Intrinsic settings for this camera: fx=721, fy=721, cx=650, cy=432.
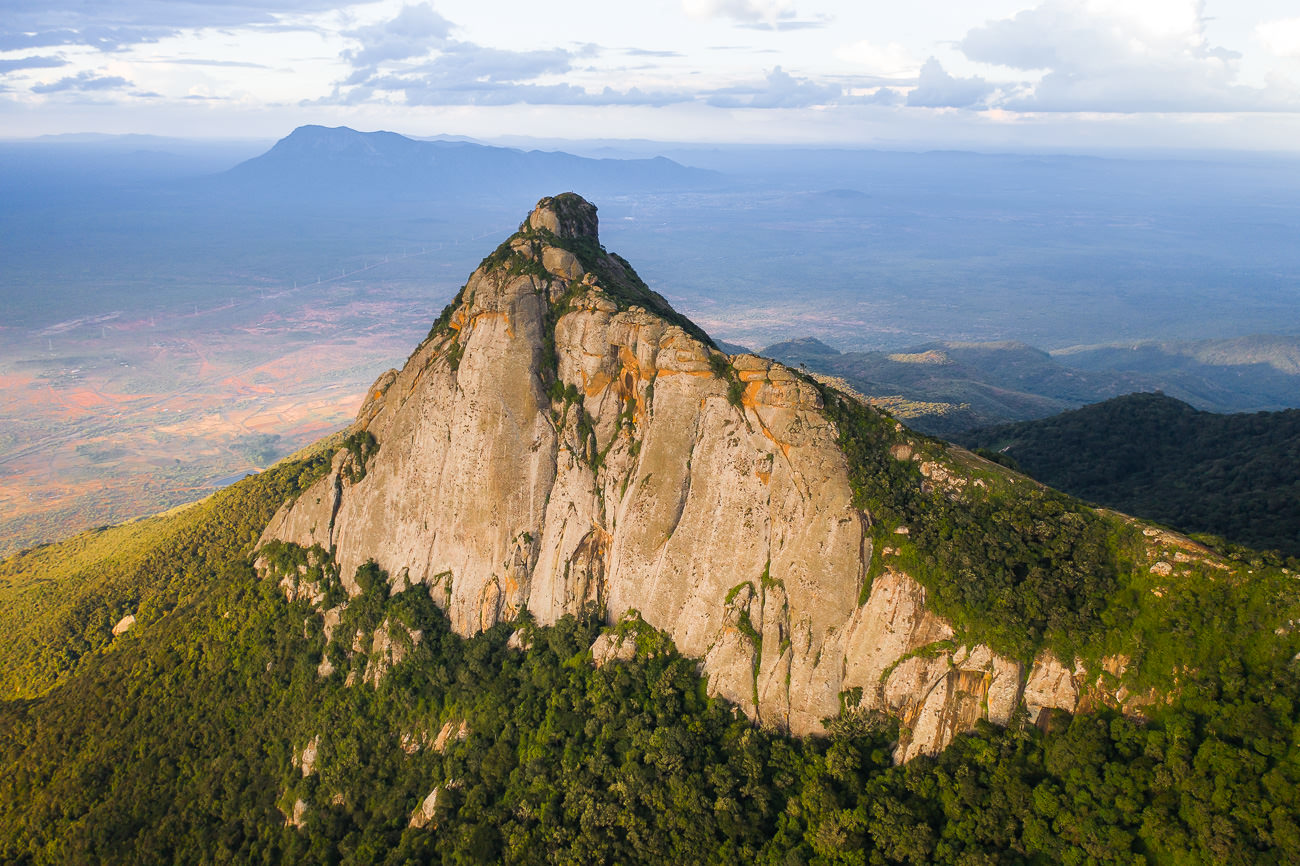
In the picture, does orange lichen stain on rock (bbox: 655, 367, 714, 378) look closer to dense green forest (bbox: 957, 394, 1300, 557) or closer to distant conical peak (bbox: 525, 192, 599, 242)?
distant conical peak (bbox: 525, 192, 599, 242)

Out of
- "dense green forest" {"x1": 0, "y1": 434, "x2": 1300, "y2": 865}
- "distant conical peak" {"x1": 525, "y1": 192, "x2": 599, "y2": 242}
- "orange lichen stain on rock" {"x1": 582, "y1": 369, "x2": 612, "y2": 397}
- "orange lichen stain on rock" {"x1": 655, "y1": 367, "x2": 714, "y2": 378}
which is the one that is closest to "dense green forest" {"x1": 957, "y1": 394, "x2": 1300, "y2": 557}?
"dense green forest" {"x1": 0, "y1": 434, "x2": 1300, "y2": 865}

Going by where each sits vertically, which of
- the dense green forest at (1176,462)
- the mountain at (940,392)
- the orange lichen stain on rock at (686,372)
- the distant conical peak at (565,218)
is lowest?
the mountain at (940,392)

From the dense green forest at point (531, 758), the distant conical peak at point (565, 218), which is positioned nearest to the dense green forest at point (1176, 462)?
the dense green forest at point (531, 758)

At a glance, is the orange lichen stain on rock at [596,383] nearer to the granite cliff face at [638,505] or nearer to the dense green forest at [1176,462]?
the granite cliff face at [638,505]

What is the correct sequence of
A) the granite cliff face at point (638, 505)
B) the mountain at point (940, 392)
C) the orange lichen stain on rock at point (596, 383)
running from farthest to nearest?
the mountain at point (940, 392) → the orange lichen stain on rock at point (596, 383) → the granite cliff face at point (638, 505)

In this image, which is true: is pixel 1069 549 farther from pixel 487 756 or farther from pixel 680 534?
pixel 487 756

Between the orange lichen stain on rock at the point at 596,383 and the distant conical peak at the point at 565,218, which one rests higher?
the distant conical peak at the point at 565,218

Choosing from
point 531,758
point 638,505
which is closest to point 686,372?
point 638,505
